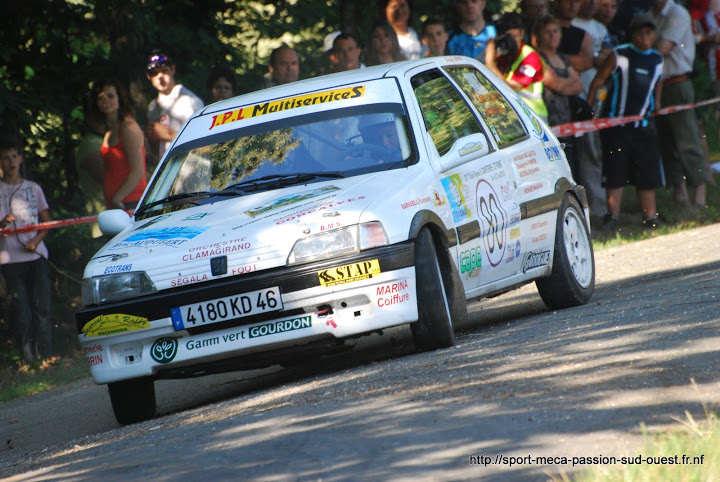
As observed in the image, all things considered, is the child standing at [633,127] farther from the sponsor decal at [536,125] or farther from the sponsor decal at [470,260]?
the sponsor decal at [470,260]

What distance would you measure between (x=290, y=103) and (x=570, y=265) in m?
2.40

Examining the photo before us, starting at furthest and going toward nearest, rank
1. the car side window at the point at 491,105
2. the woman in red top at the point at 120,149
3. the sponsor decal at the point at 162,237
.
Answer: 1. the woman in red top at the point at 120,149
2. the car side window at the point at 491,105
3. the sponsor decal at the point at 162,237

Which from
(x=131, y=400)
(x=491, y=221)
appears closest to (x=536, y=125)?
(x=491, y=221)

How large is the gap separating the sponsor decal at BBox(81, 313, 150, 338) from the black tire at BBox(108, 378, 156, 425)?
344 millimetres

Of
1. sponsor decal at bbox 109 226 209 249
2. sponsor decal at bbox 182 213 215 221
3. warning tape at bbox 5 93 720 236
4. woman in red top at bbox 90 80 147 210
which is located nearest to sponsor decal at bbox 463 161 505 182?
sponsor decal at bbox 182 213 215 221

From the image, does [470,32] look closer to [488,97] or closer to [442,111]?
[488,97]

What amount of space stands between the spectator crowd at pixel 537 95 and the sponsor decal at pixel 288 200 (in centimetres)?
487

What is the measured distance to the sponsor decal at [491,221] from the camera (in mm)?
8344

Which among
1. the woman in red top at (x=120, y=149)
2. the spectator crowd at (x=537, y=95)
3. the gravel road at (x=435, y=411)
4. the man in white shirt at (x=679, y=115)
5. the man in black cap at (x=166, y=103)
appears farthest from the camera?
the man in white shirt at (x=679, y=115)

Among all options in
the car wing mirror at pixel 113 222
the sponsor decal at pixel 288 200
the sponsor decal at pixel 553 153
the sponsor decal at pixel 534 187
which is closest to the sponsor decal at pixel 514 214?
the sponsor decal at pixel 534 187

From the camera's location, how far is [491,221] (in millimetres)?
8445

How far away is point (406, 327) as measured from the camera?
10500 mm

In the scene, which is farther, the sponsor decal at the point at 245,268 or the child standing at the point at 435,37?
the child standing at the point at 435,37

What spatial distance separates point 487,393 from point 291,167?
9.11ft
